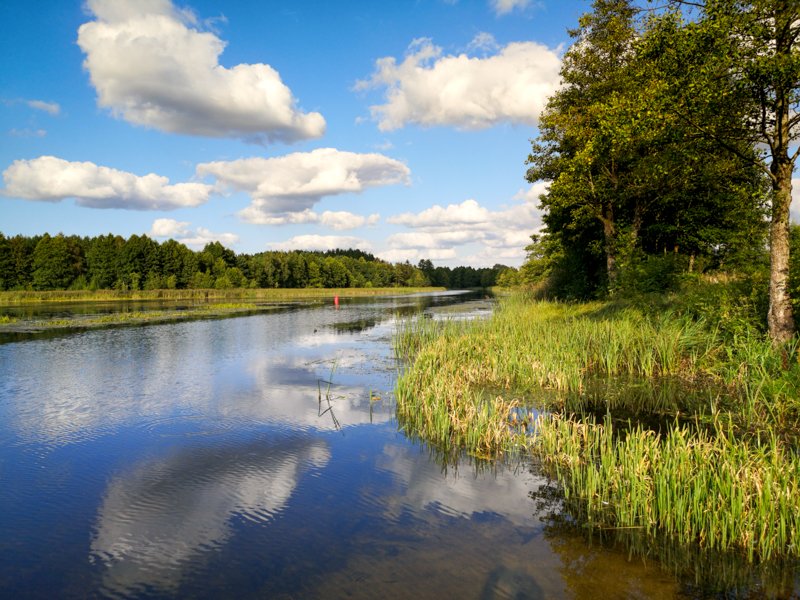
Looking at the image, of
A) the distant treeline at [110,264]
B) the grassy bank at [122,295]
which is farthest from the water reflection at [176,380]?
the distant treeline at [110,264]

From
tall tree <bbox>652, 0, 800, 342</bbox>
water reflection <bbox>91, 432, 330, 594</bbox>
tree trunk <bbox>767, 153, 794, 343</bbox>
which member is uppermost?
tall tree <bbox>652, 0, 800, 342</bbox>

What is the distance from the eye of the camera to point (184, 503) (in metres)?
8.10

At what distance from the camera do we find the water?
5863 mm

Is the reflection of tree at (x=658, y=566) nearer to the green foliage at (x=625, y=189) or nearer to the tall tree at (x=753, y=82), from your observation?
the tall tree at (x=753, y=82)

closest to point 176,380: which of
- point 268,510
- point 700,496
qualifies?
point 268,510

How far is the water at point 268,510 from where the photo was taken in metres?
5.86

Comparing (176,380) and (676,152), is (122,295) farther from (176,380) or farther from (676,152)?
(676,152)

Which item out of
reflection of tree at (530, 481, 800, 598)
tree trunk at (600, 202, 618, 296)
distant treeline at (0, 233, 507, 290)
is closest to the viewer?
reflection of tree at (530, 481, 800, 598)

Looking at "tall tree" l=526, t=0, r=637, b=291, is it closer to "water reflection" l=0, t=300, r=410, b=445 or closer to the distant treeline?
"water reflection" l=0, t=300, r=410, b=445

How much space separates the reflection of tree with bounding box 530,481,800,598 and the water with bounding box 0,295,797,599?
35 millimetres

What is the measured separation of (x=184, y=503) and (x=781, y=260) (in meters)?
15.7

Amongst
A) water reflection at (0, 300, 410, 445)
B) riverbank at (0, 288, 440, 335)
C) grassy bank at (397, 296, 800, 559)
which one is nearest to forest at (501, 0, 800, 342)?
grassy bank at (397, 296, 800, 559)

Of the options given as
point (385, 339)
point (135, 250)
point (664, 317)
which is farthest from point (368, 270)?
point (664, 317)

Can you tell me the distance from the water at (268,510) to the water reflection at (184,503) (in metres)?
0.03
